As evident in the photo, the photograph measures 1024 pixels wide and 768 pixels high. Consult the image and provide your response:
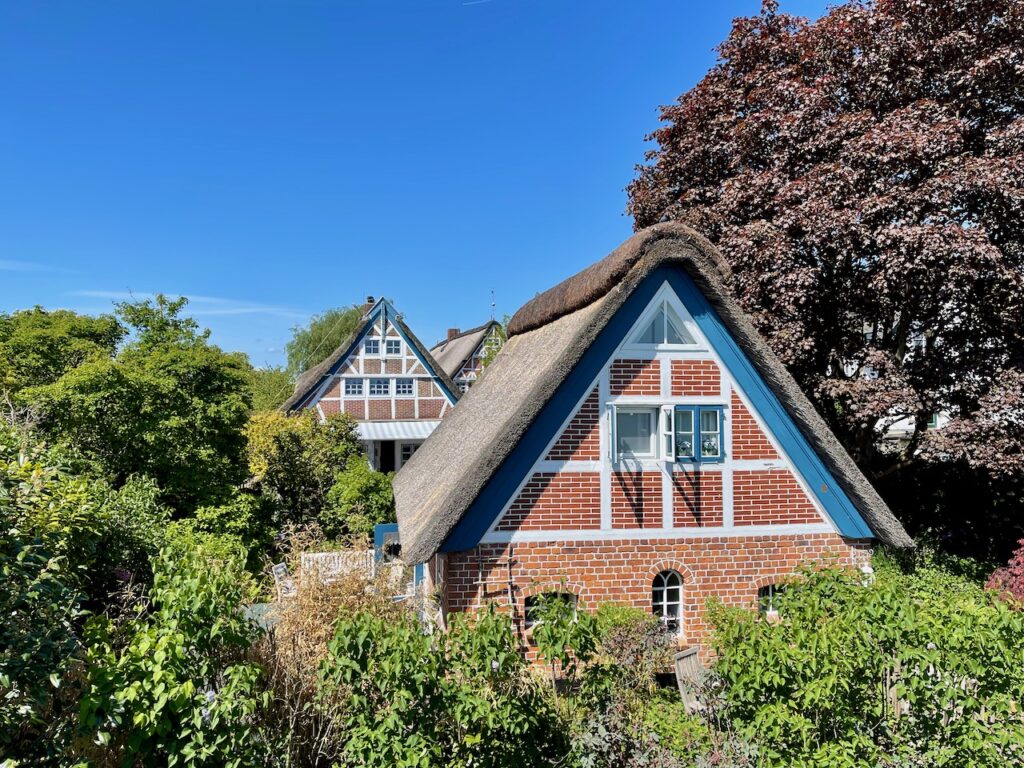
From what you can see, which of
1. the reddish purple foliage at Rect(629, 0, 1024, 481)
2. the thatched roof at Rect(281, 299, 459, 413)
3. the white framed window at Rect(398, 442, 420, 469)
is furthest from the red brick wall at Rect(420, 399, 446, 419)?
the reddish purple foliage at Rect(629, 0, 1024, 481)

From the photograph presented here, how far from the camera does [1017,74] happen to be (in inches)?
456

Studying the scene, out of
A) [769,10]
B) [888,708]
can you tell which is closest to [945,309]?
[769,10]

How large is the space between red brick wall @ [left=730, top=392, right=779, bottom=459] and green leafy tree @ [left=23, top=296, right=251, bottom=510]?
38.3 ft

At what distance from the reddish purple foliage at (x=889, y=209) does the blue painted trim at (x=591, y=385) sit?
13.2 ft

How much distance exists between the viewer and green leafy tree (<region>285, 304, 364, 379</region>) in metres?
52.0

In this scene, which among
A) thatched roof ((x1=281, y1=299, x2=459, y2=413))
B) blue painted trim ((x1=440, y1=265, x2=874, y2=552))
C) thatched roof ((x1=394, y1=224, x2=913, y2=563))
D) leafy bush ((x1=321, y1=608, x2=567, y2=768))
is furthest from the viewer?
thatched roof ((x1=281, y1=299, x2=459, y2=413))

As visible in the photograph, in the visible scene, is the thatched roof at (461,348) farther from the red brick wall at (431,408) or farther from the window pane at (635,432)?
the window pane at (635,432)

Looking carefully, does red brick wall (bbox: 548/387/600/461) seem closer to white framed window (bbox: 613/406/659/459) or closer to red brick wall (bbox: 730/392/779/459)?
white framed window (bbox: 613/406/659/459)

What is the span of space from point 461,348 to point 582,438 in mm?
31829

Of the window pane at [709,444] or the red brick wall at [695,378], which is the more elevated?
the red brick wall at [695,378]

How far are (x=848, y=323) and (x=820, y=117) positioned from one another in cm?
421

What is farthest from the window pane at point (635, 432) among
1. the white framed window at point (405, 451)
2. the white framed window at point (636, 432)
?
the white framed window at point (405, 451)

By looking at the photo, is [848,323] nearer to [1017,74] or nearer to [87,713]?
[1017,74]

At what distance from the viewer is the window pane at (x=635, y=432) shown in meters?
8.75
